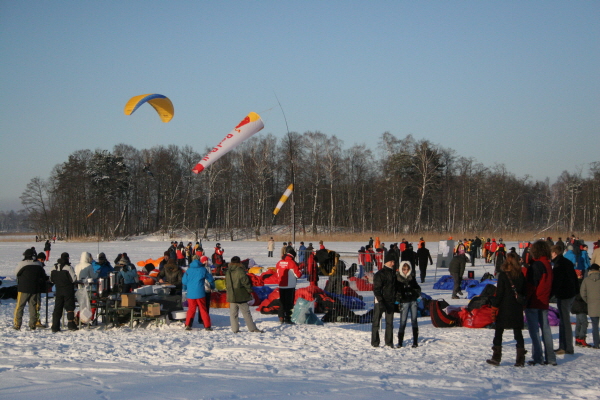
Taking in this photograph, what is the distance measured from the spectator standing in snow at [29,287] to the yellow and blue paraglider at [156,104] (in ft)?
18.8

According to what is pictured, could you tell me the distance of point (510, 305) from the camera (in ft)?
20.8

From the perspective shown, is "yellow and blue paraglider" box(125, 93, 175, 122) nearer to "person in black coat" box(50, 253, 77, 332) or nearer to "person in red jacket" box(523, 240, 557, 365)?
"person in black coat" box(50, 253, 77, 332)

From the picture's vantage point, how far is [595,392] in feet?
16.8

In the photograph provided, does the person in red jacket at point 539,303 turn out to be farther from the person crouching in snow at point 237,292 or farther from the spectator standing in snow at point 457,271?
the spectator standing in snow at point 457,271

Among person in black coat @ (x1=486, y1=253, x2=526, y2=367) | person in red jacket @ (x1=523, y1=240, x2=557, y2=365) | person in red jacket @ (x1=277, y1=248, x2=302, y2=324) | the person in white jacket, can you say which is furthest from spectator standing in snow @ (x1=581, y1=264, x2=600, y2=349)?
the person in white jacket

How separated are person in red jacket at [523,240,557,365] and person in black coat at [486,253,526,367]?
0.12 meters

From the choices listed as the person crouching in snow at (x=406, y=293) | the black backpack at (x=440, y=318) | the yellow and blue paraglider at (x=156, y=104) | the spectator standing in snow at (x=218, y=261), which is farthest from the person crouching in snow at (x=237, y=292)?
the yellow and blue paraglider at (x=156, y=104)

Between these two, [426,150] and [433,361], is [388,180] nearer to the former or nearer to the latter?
[426,150]

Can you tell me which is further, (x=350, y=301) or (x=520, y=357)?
(x=350, y=301)

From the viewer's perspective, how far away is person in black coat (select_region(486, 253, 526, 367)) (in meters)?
6.29

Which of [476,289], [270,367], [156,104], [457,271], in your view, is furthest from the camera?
[156,104]

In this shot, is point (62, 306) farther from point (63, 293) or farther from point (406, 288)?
point (406, 288)

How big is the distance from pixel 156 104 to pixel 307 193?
39211 mm

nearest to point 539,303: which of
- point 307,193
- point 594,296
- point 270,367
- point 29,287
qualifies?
point 594,296
